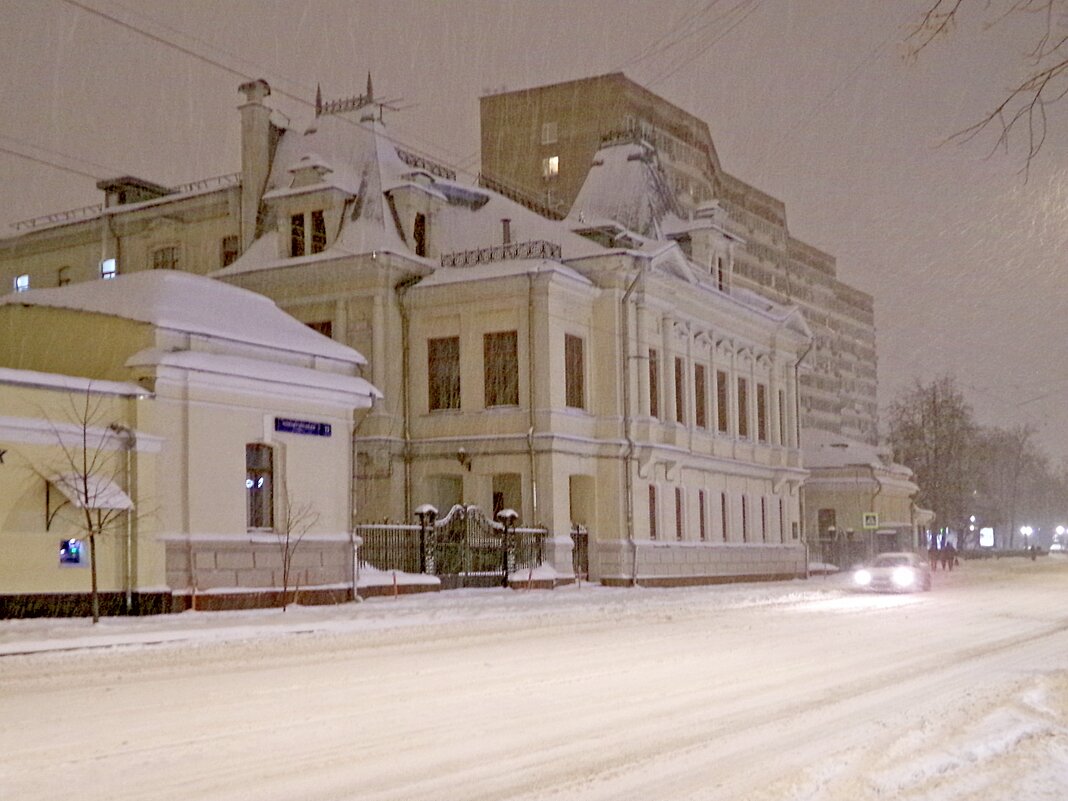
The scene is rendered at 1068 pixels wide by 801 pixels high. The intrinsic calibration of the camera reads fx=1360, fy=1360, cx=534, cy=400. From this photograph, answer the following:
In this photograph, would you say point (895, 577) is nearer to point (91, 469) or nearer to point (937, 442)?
point (91, 469)

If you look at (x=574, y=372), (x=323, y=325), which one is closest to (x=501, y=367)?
(x=574, y=372)

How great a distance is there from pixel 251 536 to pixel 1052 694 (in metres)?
20.5

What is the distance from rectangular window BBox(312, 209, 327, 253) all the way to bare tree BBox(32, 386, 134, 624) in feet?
62.9

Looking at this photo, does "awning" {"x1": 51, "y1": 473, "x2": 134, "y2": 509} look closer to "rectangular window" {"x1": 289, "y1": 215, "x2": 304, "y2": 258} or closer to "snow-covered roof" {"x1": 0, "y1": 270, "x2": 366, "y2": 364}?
"snow-covered roof" {"x1": 0, "y1": 270, "x2": 366, "y2": 364}

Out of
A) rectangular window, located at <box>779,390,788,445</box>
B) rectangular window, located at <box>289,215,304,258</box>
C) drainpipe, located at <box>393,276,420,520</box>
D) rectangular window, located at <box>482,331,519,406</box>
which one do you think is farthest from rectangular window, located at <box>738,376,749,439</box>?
rectangular window, located at <box>289,215,304,258</box>

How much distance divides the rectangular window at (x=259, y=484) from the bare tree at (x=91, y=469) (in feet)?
13.2

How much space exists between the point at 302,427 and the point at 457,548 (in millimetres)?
7371

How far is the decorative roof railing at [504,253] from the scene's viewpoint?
44.5 m

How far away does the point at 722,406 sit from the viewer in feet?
176

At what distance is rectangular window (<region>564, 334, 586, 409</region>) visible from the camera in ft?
144

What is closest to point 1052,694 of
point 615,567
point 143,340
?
point 143,340

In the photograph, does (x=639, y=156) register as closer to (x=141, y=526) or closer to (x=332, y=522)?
(x=332, y=522)

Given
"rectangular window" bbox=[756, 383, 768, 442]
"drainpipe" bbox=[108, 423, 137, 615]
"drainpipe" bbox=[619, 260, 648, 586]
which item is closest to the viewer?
"drainpipe" bbox=[108, 423, 137, 615]

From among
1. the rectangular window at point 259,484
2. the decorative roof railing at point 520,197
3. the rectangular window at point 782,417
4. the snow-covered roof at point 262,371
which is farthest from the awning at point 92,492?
the rectangular window at point 782,417
